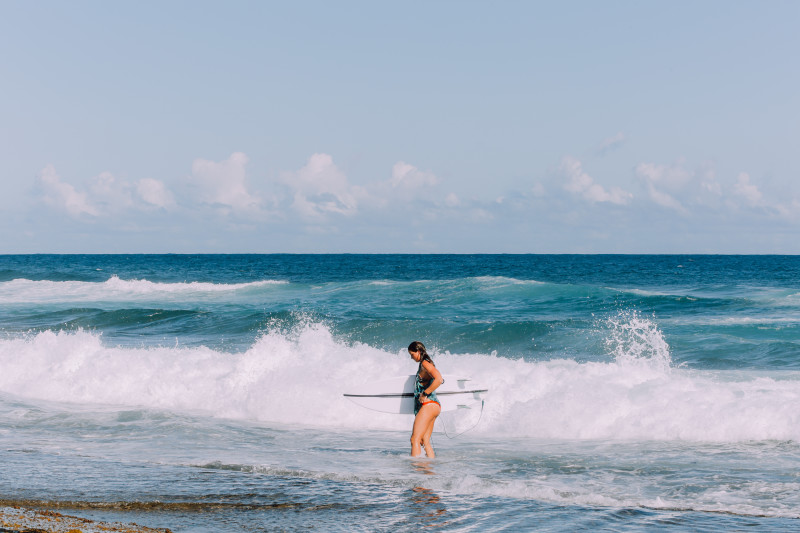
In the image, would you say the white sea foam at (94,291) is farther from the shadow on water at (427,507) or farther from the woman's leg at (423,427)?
the shadow on water at (427,507)

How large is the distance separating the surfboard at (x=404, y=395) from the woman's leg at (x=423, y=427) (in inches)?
40.0

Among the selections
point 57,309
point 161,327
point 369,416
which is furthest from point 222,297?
point 369,416

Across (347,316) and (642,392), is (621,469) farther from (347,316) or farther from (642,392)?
Answer: (347,316)

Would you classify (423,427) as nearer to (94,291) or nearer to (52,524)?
(52,524)

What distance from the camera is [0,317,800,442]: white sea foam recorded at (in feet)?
36.0

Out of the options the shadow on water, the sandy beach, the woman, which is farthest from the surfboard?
the sandy beach

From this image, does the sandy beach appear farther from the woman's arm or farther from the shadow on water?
the woman's arm

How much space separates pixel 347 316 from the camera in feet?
88.0

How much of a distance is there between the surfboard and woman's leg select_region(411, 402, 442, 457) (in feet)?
3.33

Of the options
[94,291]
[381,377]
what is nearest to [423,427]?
[381,377]

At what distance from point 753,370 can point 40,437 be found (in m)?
13.9

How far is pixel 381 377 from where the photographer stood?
43.4ft

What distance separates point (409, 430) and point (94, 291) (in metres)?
Answer: 36.1

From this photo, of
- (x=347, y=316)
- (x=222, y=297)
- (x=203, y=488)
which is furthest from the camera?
(x=222, y=297)
